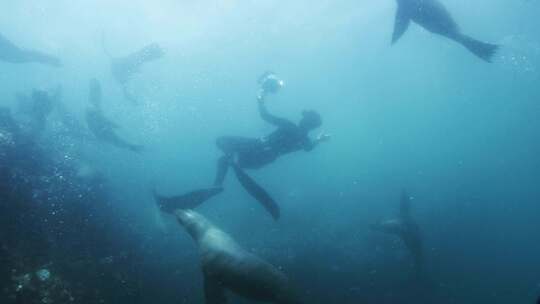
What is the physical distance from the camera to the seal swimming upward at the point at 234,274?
4980mm

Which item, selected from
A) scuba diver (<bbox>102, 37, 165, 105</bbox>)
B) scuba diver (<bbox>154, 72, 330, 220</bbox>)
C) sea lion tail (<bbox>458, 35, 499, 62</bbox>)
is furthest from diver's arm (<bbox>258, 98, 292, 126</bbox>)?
scuba diver (<bbox>102, 37, 165, 105</bbox>)

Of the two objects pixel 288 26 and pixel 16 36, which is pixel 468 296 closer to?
pixel 288 26

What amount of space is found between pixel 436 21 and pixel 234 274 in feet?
13.8

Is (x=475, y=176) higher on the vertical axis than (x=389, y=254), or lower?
lower

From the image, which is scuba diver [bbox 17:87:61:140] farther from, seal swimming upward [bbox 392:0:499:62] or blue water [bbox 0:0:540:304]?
seal swimming upward [bbox 392:0:499:62]

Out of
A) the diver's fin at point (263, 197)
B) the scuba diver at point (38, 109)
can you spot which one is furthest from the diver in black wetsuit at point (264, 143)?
the scuba diver at point (38, 109)

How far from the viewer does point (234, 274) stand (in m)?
5.45

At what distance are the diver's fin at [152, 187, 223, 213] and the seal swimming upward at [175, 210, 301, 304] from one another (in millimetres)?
1040

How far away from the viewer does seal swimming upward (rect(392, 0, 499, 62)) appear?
487cm

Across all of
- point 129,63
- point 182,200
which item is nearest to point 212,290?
point 182,200

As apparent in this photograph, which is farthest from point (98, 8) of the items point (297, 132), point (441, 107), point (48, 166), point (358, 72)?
point (441, 107)

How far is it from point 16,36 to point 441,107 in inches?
4237

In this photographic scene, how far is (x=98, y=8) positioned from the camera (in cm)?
2634

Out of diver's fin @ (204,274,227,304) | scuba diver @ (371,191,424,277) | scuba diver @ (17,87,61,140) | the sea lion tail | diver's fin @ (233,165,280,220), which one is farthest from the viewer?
scuba diver @ (17,87,61,140)
